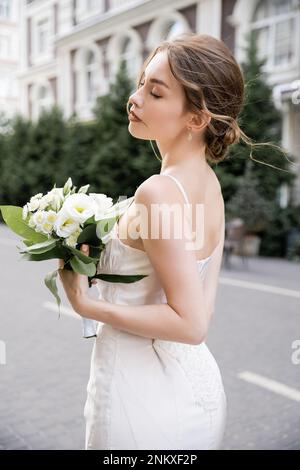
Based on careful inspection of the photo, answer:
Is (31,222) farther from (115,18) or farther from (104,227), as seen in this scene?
(115,18)

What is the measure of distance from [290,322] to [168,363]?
16.2ft

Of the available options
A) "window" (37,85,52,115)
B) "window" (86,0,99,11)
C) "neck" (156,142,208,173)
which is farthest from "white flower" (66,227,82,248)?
"window" (37,85,52,115)

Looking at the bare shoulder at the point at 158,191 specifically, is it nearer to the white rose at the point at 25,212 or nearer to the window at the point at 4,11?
the white rose at the point at 25,212

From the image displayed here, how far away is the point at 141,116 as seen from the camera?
131 centimetres

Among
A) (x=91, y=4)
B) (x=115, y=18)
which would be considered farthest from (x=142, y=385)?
(x=91, y=4)

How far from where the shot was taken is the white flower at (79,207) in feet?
4.13

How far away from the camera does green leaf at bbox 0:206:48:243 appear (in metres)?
1.33

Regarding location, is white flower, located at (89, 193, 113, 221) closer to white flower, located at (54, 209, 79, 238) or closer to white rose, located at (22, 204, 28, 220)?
white flower, located at (54, 209, 79, 238)

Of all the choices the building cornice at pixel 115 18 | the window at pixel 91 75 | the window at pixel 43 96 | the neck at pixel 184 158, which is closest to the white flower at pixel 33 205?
the neck at pixel 184 158

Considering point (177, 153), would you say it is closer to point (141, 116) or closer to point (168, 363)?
point (141, 116)

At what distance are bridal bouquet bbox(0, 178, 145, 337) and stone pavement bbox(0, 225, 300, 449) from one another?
2.21 metres

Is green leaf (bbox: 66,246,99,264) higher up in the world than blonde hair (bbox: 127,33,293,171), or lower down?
lower down
